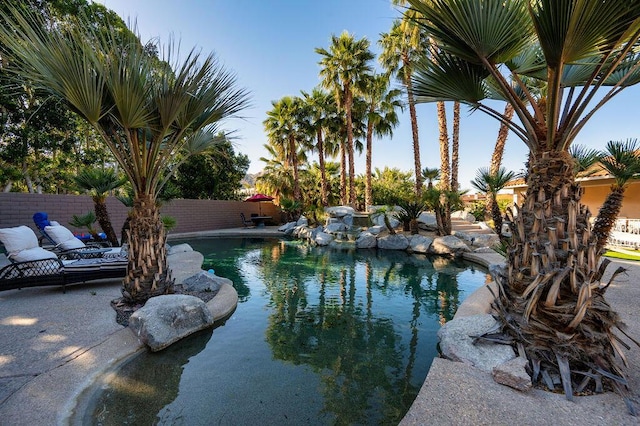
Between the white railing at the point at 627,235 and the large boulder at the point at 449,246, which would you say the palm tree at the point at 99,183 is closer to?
the large boulder at the point at 449,246

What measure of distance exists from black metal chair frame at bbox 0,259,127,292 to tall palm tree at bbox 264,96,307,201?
16.2m

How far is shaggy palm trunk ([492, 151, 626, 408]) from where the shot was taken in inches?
85.2

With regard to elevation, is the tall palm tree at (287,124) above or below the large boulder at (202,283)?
above

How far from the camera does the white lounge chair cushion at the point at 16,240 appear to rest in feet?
16.3

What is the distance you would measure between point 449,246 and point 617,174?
4776 millimetres

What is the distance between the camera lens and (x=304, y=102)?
1988cm

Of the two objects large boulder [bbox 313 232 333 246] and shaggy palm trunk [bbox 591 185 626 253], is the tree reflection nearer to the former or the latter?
shaggy palm trunk [bbox 591 185 626 253]

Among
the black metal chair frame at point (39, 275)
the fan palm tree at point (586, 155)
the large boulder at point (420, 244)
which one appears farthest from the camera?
the large boulder at point (420, 244)

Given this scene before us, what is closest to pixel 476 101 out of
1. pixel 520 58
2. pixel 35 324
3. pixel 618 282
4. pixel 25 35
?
pixel 520 58

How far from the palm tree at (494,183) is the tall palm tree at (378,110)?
11.0 metres

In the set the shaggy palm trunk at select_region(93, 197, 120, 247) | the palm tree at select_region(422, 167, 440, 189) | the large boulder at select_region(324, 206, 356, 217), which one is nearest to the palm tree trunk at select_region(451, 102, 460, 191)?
the palm tree at select_region(422, 167, 440, 189)

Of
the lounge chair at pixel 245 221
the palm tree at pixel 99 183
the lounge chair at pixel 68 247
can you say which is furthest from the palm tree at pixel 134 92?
the lounge chair at pixel 245 221

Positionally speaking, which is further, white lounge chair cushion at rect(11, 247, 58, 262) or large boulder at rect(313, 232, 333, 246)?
large boulder at rect(313, 232, 333, 246)

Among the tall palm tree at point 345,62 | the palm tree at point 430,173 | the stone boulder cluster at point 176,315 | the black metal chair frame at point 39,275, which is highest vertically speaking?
the tall palm tree at point 345,62
